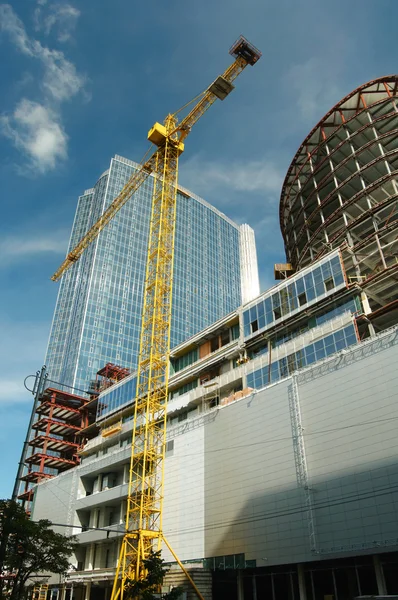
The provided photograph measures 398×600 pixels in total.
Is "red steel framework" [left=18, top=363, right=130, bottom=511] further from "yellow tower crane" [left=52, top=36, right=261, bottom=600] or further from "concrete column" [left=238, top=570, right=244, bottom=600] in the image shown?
"concrete column" [left=238, top=570, right=244, bottom=600]

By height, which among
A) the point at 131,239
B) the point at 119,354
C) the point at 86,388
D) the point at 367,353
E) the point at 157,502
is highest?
the point at 131,239

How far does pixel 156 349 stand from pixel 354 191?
37.9m

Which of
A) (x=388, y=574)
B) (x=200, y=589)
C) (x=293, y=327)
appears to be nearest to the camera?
(x=388, y=574)

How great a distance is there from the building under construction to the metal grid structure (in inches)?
8.9

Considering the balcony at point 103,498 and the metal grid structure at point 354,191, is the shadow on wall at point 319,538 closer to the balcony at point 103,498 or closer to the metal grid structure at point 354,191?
the metal grid structure at point 354,191

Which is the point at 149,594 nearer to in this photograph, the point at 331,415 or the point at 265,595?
the point at 265,595

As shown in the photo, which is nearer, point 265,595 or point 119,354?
point 265,595

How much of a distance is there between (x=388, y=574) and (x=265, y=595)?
12.7m

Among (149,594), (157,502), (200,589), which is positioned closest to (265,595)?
(200,589)

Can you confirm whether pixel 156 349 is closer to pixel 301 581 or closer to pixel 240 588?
pixel 240 588

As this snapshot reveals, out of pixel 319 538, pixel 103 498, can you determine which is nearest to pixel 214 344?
pixel 103 498

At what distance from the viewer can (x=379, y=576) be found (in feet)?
114

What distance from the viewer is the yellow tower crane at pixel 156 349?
2024 inches

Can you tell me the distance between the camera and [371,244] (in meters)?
56.3
